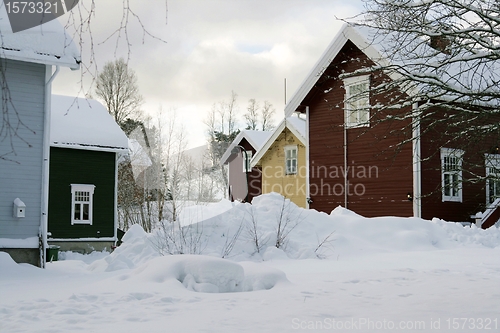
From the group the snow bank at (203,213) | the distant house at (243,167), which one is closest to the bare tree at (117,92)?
the distant house at (243,167)

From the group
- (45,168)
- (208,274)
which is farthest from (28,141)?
(208,274)

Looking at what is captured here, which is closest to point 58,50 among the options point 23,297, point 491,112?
point 23,297

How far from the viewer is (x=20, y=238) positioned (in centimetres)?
1402

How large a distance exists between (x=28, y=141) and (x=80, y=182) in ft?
34.9

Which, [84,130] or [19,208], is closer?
[19,208]

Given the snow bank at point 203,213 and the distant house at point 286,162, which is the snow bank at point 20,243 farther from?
the distant house at point 286,162

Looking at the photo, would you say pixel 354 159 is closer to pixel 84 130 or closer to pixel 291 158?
pixel 291 158

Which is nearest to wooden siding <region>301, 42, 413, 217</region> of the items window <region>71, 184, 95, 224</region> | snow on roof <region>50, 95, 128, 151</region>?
snow on roof <region>50, 95, 128, 151</region>

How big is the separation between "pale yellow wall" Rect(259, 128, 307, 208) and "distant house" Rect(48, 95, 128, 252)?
21.6 feet

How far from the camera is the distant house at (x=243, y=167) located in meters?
35.2

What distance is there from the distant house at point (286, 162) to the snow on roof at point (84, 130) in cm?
656

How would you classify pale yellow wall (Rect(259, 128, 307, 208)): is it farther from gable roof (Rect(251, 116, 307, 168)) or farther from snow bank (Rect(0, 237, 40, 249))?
snow bank (Rect(0, 237, 40, 249))

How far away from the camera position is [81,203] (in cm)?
2462

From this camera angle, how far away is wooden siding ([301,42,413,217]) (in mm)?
19625
